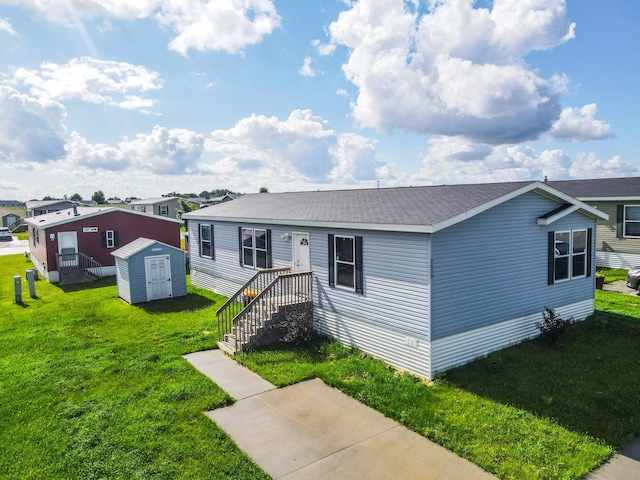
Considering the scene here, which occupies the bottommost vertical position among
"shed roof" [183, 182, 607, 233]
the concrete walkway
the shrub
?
the concrete walkway

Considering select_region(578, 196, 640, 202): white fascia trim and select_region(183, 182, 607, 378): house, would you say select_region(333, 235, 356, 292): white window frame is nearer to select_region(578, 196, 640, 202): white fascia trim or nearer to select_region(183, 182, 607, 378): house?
select_region(183, 182, 607, 378): house

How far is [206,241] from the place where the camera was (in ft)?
56.6

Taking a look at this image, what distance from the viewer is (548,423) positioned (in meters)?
6.57

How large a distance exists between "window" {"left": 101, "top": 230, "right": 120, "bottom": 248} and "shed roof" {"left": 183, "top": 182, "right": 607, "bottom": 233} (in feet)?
32.5

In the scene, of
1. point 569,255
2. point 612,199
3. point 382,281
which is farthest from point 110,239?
point 612,199

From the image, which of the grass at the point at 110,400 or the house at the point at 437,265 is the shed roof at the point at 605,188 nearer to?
the house at the point at 437,265

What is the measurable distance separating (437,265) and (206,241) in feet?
37.3

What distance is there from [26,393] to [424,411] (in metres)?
7.39

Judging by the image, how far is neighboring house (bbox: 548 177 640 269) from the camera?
18.1 meters

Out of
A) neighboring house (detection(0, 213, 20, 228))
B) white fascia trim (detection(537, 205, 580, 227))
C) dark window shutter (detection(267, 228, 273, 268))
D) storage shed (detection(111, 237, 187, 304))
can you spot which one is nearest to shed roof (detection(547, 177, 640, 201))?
white fascia trim (detection(537, 205, 580, 227))

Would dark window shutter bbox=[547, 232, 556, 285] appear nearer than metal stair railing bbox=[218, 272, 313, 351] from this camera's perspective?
No

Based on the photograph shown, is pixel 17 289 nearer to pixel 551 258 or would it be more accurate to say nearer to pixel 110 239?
pixel 110 239

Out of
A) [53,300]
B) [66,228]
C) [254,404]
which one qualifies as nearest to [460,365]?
[254,404]

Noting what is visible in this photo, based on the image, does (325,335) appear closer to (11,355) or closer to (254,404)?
(254,404)
